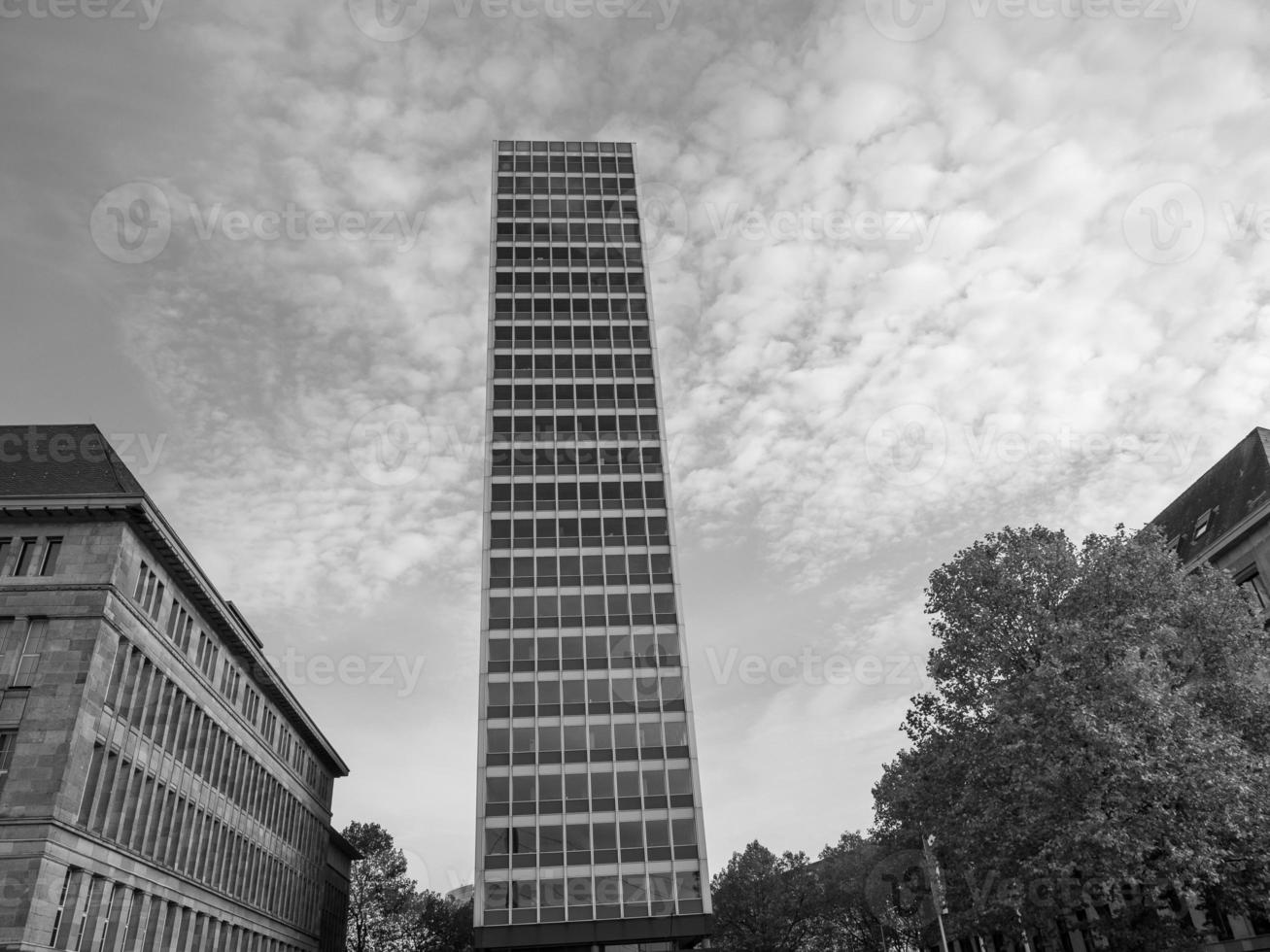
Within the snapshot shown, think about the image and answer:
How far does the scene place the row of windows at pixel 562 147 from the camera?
240 ft

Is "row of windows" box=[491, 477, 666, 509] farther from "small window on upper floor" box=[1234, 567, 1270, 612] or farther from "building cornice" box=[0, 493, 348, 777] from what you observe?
"small window on upper floor" box=[1234, 567, 1270, 612]

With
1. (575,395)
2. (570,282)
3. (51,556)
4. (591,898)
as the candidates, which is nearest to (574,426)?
(575,395)

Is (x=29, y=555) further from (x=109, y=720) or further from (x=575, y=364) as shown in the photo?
(x=575, y=364)

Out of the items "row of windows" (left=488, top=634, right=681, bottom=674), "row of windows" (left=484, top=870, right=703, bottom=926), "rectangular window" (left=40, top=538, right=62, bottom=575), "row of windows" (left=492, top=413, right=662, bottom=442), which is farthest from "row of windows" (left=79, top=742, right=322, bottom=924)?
"row of windows" (left=492, top=413, right=662, bottom=442)

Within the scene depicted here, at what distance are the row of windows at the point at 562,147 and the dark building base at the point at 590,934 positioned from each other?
5420 cm

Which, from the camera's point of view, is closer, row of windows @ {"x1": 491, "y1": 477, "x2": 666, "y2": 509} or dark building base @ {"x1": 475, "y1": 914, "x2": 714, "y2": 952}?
dark building base @ {"x1": 475, "y1": 914, "x2": 714, "y2": 952}

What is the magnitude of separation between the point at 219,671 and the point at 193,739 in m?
5.26

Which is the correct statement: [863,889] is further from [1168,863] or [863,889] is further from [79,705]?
[79,705]

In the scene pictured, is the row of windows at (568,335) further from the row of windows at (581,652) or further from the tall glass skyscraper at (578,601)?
the row of windows at (581,652)

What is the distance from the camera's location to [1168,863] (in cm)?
2525

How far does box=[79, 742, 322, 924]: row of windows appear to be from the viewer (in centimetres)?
3566

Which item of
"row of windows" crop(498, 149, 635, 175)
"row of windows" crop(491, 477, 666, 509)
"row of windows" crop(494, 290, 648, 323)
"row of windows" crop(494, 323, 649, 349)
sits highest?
"row of windows" crop(498, 149, 635, 175)

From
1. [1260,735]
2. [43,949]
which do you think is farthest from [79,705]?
[1260,735]

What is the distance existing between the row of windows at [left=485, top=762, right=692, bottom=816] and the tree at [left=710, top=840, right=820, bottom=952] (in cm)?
3835
